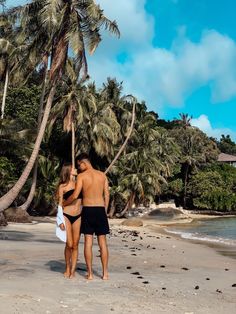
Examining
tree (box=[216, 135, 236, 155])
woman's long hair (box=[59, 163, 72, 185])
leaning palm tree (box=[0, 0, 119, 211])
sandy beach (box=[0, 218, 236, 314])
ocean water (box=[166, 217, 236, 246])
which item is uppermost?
tree (box=[216, 135, 236, 155])

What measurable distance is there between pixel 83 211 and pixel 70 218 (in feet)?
0.88

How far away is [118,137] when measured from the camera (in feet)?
145

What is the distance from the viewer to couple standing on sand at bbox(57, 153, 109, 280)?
23.4 ft

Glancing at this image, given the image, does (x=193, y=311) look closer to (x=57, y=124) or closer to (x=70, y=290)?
(x=70, y=290)

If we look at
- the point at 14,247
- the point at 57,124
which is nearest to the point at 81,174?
the point at 14,247

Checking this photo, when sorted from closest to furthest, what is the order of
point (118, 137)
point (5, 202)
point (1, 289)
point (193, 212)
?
point (1, 289) → point (5, 202) → point (118, 137) → point (193, 212)

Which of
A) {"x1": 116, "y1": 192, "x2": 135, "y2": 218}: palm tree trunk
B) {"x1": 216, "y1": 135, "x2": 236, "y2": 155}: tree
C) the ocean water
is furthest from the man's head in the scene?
{"x1": 216, "y1": 135, "x2": 236, "y2": 155}: tree

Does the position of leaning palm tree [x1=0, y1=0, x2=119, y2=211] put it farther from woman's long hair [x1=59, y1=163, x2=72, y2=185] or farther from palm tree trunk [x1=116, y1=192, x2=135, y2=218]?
palm tree trunk [x1=116, y1=192, x2=135, y2=218]

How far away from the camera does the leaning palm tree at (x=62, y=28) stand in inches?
901

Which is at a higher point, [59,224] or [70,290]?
[59,224]

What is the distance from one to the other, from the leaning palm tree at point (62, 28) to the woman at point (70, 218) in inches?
596

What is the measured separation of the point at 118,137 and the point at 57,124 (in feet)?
24.1

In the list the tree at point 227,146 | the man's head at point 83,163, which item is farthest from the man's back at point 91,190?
the tree at point 227,146

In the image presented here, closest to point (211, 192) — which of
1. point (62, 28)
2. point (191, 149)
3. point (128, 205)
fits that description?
point (191, 149)
